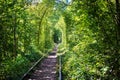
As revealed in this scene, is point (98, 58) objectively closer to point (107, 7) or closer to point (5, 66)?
point (107, 7)

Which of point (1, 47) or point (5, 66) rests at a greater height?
point (1, 47)

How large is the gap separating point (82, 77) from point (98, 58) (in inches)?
57.6

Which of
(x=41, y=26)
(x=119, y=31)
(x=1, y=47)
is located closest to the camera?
(x=119, y=31)

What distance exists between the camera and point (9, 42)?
14.6 metres

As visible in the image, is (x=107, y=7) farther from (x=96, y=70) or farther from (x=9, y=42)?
(x=9, y=42)

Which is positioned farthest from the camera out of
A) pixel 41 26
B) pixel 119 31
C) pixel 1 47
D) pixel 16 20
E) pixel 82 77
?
pixel 41 26

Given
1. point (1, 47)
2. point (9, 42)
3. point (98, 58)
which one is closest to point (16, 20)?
point (9, 42)

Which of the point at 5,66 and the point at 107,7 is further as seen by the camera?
the point at 5,66

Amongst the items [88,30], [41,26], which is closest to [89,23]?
[88,30]

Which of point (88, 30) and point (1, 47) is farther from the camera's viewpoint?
point (1, 47)

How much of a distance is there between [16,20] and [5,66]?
4.10m

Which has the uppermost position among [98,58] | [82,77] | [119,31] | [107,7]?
[107,7]

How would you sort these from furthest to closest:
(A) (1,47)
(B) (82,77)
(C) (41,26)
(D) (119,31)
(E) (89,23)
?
(C) (41,26), (A) (1,47), (B) (82,77), (E) (89,23), (D) (119,31)

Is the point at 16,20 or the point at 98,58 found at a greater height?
the point at 16,20
